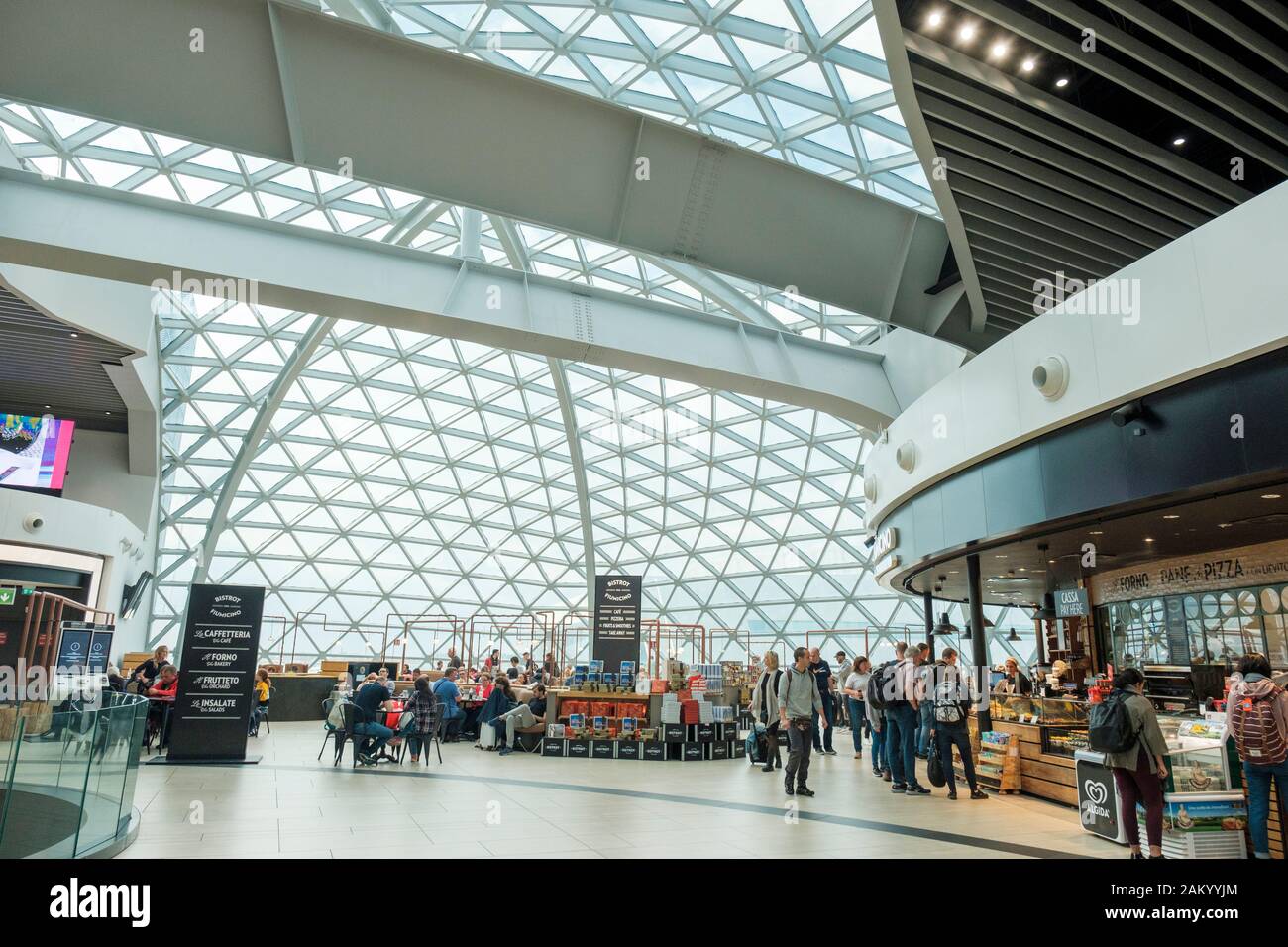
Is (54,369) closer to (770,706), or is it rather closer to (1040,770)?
(770,706)

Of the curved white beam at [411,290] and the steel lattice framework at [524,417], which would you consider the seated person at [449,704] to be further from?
the steel lattice framework at [524,417]

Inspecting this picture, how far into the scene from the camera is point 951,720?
1123 cm

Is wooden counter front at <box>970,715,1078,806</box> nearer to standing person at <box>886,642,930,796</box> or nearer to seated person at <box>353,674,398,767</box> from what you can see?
standing person at <box>886,642,930,796</box>

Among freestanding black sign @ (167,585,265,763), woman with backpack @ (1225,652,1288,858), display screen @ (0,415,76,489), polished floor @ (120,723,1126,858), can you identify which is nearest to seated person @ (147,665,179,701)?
freestanding black sign @ (167,585,265,763)

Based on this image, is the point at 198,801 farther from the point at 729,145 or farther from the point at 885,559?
→ the point at 885,559

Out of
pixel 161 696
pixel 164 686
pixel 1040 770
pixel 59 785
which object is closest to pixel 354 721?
pixel 161 696

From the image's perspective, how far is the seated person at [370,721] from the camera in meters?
13.9

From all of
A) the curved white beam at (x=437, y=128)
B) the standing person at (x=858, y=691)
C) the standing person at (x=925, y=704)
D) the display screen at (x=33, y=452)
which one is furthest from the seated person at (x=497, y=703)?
the display screen at (x=33, y=452)

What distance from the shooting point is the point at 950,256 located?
1304 centimetres

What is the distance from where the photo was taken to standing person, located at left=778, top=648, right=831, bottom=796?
11.1 metres

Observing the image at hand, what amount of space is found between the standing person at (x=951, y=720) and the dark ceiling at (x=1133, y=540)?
3.25 meters

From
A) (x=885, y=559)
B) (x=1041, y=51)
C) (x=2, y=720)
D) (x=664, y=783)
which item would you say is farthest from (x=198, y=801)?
(x=885, y=559)

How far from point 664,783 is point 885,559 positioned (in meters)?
8.30

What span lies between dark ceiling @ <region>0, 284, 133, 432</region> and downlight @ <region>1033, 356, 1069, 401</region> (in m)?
20.5
